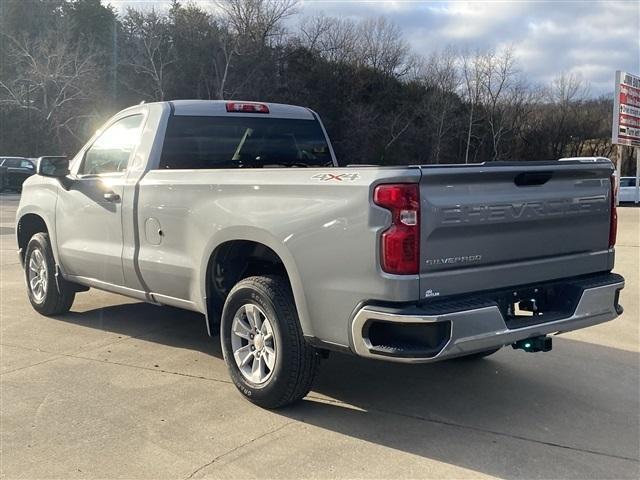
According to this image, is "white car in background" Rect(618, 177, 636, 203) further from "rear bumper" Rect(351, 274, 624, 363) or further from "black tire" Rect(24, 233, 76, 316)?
"rear bumper" Rect(351, 274, 624, 363)

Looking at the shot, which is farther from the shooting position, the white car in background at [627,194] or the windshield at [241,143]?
the white car in background at [627,194]

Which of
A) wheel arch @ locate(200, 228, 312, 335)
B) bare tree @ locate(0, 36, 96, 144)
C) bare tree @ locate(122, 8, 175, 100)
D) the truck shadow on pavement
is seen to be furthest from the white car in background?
wheel arch @ locate(200, 228, 312, 335)

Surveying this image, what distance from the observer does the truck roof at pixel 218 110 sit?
5523 millimetres

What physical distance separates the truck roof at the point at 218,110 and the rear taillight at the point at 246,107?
3 cm

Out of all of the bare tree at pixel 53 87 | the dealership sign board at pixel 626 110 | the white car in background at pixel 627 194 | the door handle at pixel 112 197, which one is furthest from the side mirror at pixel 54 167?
the bare tree at pixel 53 87

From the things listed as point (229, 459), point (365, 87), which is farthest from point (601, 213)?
point (365, 87)

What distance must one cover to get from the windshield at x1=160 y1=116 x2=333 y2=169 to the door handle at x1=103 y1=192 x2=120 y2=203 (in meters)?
0.51

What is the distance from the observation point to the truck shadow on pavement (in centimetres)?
364

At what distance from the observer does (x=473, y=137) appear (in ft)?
199

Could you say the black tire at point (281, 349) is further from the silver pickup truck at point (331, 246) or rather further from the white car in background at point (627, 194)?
the white car in background at point (627, 194)

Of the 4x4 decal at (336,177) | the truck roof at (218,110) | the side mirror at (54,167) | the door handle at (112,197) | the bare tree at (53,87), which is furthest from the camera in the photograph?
the bare tree at (53,87)

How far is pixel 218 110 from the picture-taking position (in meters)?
5.68

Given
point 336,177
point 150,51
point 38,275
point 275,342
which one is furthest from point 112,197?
point 150,51

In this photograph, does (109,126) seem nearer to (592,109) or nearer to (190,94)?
(190,94)
